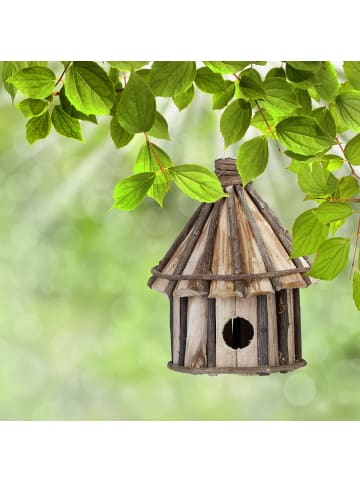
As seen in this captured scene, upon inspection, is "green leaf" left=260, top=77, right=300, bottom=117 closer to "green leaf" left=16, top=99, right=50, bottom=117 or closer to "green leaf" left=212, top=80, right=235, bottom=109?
"green leaf" left=212, top=80, right=235, bottom=109

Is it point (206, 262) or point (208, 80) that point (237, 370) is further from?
point (208, 80)

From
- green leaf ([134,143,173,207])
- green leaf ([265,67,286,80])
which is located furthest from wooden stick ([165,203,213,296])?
green leaf ([265,67,286,80])

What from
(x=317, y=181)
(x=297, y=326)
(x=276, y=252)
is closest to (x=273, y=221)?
(x=276, y=252)

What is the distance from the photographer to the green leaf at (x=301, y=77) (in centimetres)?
62

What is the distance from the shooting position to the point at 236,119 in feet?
2.14

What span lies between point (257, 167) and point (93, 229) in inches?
43.1

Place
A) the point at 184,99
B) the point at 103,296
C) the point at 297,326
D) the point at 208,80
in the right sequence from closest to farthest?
the point at 208,80 → the point at 184,99 → the point at 297,326 → the point at 103,296

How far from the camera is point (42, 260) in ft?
5.08

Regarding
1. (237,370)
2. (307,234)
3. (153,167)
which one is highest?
(153,167)

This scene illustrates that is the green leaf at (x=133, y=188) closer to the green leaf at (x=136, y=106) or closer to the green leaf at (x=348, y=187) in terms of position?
the green leaf at (x=136, y=106)

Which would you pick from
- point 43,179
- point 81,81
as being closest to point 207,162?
point 43,179

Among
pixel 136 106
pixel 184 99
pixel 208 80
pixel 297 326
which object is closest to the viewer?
pixel 136 106

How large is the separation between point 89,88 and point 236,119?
0.16m

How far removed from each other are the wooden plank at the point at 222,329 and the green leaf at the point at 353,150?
0.42 metres
